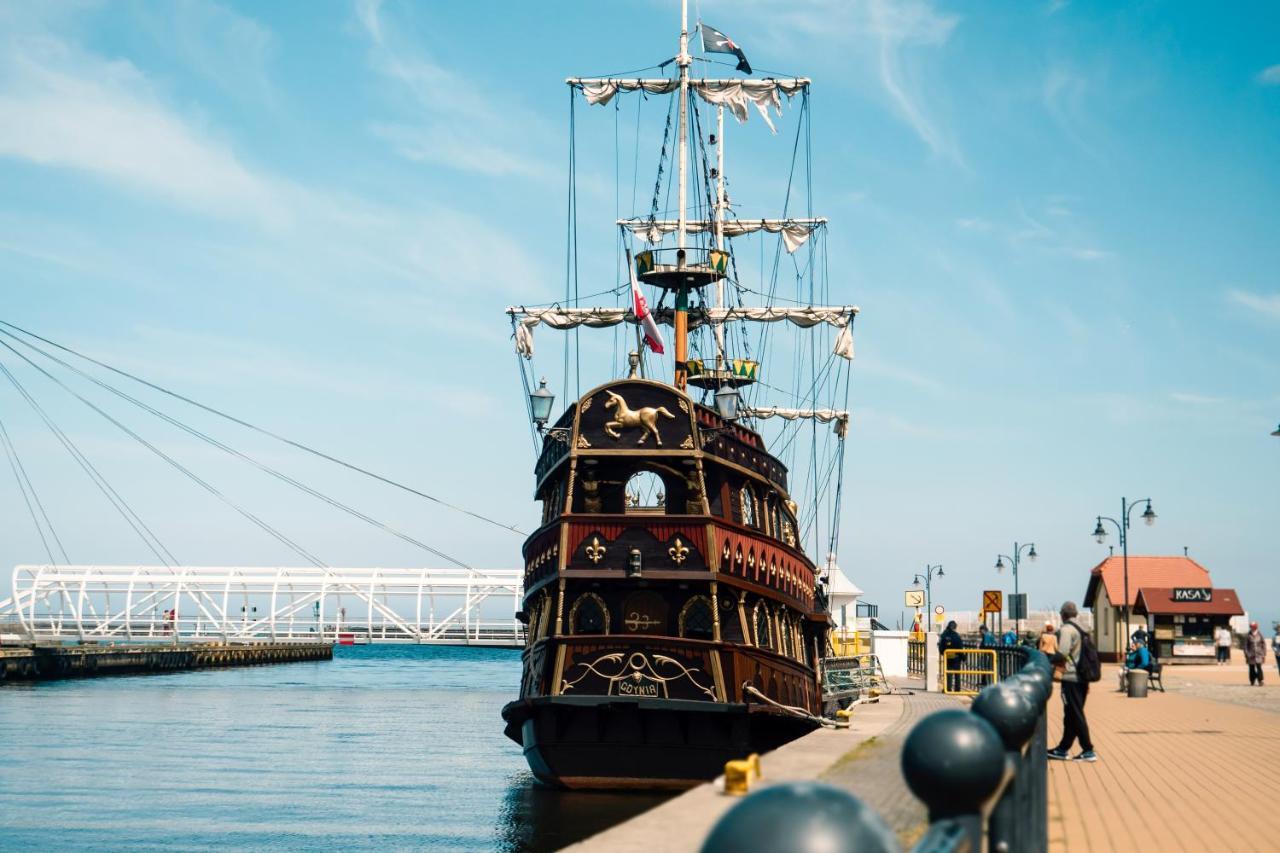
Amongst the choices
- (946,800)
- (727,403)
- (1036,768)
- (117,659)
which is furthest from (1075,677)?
(117,659)

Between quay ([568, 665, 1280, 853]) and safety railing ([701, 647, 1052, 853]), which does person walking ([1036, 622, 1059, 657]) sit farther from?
safety railing ([701, 647, 1052, 853])

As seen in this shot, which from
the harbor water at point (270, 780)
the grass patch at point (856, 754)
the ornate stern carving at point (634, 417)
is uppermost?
the ornate stern carving at point (634, 417)

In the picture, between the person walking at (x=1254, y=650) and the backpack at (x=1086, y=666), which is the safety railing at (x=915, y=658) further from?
the backpack at (x=1086, y=666)

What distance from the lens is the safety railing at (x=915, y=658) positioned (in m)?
38.8

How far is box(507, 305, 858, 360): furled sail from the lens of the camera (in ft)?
125

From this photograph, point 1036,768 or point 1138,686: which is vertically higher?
point 1036,768

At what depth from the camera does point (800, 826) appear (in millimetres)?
2297

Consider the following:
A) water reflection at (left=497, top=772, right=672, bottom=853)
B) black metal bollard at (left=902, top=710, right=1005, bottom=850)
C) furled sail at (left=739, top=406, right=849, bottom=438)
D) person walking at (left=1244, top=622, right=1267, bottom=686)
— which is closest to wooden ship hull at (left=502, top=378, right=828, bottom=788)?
water reflection at (left=497, top=772, right=672, bottom=853)

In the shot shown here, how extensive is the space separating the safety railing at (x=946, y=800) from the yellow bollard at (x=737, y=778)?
1.83 metres

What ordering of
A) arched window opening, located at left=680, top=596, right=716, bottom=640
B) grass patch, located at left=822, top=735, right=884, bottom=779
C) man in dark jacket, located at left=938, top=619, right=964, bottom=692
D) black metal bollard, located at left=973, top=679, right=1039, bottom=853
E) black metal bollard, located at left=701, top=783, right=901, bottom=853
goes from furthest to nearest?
man in dark jacket, located at left=938, top=619, right=964, bottom=692, arched window opening, located at left=680, top=596, right=716, bottom=640, grass patch, located at left=822, top=735, right=884, bottom=779, black metal bollard, located at left=973, top=679, right=1039, bottom=853, black metal bollard, located at left=701, top=783, right=901, bottom=853

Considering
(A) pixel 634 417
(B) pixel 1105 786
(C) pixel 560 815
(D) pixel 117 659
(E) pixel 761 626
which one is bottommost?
(C) pixel 560 815

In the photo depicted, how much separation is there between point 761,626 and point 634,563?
3.09 meters

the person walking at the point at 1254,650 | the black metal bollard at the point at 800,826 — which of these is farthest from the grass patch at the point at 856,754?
the person walking at the point at 1254,650

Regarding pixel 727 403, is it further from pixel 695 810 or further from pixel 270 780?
pixel 695 810
